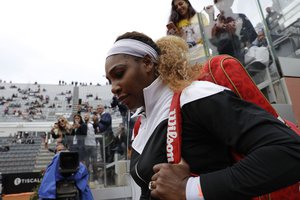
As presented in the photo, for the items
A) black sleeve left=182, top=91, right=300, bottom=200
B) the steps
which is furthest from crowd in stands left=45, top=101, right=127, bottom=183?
the steps

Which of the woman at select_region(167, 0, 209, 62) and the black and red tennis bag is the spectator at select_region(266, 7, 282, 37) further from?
the black and red tennis bag

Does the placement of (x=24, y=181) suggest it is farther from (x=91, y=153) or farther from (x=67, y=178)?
(x=67, y=178)

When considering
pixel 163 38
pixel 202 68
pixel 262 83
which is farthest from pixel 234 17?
pixel 202 68

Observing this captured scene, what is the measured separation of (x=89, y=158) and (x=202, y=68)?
15.3 feet

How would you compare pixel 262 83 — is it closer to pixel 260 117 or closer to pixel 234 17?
pixel 234 17

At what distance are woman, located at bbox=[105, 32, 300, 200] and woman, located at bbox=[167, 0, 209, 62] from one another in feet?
7.36

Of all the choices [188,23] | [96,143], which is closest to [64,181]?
[96,143]

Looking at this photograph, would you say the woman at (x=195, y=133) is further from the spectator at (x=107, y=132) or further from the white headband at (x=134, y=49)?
the spectator at (x=107, y=132)

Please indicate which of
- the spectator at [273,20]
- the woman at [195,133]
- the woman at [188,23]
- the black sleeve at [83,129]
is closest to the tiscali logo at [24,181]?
the black sleeve at [83,129]

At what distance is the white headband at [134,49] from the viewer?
117 cm

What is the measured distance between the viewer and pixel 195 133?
34.8 inches

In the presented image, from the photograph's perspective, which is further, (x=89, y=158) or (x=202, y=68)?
(x=89, y=158)

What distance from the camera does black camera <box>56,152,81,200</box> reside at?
12.4 feet

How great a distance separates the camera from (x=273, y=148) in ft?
2.34
